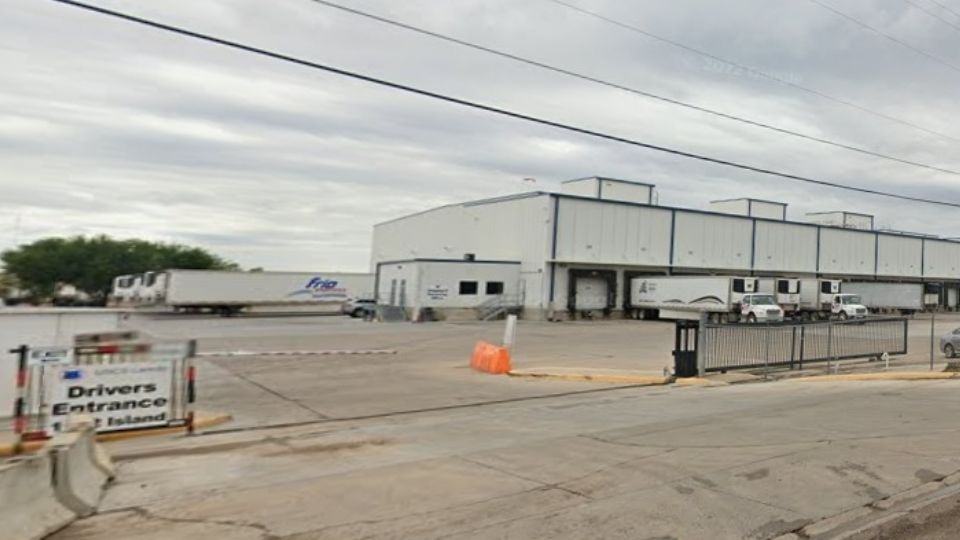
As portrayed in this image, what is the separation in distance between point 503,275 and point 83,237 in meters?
62.3

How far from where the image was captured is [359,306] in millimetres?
55844

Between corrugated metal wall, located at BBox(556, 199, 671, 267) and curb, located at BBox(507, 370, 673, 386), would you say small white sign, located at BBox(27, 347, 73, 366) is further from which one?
corrugated metal wall, located at BBox(556, 199, 671, 267)

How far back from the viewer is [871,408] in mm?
11438

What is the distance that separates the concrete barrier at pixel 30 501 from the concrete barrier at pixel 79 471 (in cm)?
9

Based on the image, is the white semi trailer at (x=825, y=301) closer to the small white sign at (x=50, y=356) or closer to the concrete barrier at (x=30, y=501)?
the small white sign at (x=50, y=356)

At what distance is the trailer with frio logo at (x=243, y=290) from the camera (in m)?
54.3

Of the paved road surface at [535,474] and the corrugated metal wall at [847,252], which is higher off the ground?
the corrugated metal wall at [847,252]

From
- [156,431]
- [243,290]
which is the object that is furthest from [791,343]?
[243,290]

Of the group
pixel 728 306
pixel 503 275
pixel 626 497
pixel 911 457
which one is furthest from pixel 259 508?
pixel 503 275

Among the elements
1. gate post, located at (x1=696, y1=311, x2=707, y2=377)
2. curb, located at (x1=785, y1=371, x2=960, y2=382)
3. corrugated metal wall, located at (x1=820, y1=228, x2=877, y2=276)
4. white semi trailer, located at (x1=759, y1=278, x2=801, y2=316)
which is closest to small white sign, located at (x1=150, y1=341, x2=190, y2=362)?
gate post, located at (x1=696, y1=311, x2=707, y2=377)

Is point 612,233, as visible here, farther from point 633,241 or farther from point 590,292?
point 590,292

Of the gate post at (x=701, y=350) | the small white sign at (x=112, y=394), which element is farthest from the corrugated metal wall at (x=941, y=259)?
the small white sign at (x=112, y=394)

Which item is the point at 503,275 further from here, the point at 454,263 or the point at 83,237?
the point at 83,237

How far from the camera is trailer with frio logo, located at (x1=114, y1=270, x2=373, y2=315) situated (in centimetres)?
5428
